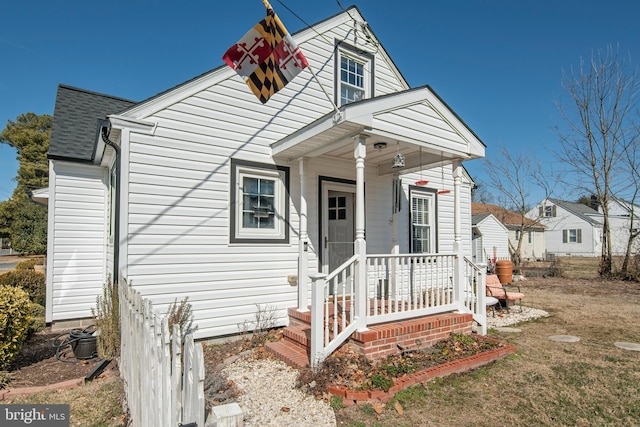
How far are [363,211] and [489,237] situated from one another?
70.8ft

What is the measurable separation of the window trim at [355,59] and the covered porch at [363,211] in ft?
5.23

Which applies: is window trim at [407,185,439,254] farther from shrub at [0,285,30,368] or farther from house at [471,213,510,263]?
house at [471,213,510,263]

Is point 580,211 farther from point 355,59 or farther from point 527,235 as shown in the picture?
point 355,59

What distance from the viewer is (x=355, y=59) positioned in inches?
293

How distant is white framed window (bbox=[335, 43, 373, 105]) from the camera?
7.14 m

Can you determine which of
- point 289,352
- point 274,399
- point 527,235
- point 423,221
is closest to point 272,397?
point 274,399

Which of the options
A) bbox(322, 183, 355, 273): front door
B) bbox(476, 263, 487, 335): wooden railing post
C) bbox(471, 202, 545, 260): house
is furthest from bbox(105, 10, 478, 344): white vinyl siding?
bbox(471, 202, 545, 260): house

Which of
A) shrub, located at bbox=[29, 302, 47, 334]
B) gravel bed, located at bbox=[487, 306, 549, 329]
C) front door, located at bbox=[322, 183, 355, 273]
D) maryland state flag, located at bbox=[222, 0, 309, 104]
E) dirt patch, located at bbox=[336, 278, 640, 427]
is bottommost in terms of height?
gravel bed, located at bbox=[487, 306, 549, 329]

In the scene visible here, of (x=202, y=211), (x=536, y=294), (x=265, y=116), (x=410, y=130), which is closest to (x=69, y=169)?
(x=202, y=211)

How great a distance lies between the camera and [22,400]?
141 inches

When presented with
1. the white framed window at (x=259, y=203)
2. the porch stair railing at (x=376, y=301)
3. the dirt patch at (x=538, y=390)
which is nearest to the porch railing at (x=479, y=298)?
the porch stair railing at (x=376, y=301)

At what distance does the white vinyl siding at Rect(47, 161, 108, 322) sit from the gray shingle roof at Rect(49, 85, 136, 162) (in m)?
0.28

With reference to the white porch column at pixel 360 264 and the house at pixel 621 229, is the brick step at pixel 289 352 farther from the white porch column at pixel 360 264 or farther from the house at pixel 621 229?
the house at pixel 621 229

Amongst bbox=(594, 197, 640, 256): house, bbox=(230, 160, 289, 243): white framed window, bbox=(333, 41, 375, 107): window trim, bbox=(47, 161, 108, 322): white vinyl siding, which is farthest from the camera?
bbox=(594, 197, 640, 256): house
